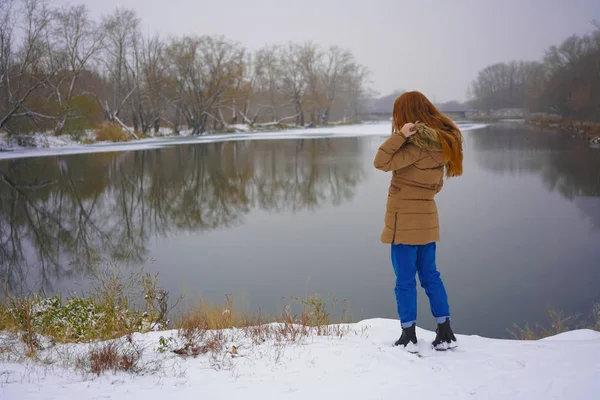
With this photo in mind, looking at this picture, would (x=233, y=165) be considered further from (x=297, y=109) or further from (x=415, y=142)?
(x=297, y=109)

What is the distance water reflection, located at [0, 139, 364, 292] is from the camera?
7.41m

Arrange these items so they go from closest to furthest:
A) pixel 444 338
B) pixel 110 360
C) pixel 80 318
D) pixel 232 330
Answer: pixel 110 360 → pixel 444 338 → pixel 232 330 → pixel 80 318

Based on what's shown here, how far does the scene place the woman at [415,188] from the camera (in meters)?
3.35

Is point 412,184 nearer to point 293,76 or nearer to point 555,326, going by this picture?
point 555,326

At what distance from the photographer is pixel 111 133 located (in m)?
30.8

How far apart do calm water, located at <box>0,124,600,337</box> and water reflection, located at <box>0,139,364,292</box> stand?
45 millimetres

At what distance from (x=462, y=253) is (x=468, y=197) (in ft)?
15.2

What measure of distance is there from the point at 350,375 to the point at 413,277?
34.8 inches

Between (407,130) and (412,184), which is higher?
(407,130)

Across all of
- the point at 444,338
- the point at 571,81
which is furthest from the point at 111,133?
the point at 571,81

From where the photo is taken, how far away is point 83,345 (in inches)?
150

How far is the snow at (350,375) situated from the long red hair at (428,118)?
1344 millimetres

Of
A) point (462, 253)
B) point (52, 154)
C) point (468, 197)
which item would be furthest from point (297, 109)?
point (462, 253)

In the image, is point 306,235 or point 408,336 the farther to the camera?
point 306,235
